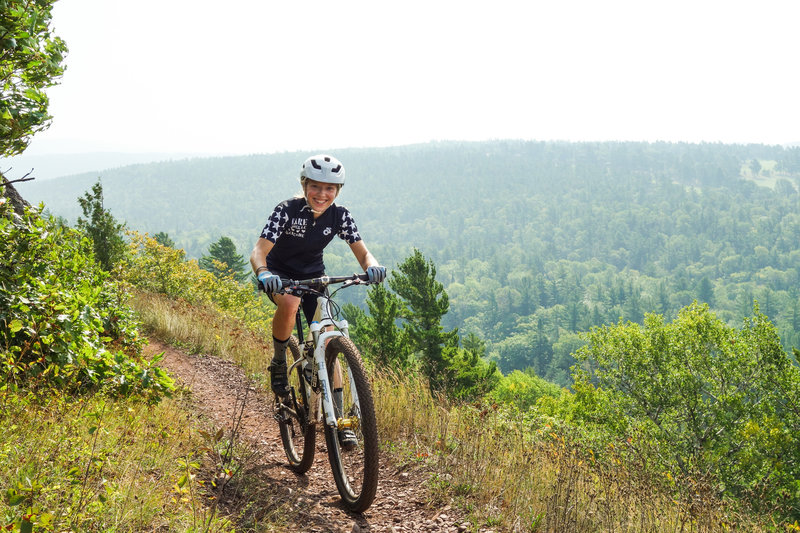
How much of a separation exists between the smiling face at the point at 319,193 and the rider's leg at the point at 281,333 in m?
0.79

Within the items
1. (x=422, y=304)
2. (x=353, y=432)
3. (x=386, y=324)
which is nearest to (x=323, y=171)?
(x=353, y=432)

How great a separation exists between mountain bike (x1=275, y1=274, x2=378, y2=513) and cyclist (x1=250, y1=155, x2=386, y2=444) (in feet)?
0.68

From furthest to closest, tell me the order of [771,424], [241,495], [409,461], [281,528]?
[771,424]
[409,461]
[241,495]
[281,528]

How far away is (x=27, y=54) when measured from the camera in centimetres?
388

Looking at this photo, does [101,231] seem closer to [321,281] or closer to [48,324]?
[48,324]

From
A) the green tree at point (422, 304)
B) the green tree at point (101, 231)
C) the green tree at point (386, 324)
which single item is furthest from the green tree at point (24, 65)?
the green tree at point (422, 304)

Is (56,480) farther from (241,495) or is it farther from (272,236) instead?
(272,236)

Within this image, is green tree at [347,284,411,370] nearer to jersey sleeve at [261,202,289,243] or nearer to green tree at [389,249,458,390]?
green tree at [389,249,458,390]

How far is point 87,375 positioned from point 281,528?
2.25m

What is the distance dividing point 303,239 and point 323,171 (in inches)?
25.8

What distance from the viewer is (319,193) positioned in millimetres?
4094

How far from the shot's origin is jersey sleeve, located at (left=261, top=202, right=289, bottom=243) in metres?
4.11

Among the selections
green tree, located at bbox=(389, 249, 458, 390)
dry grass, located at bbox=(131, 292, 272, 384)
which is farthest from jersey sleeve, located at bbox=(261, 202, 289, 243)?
green tree, located at bbox=(389, 249, 458, 390)

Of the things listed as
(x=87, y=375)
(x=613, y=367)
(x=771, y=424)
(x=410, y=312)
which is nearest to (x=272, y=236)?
(x=87, y=375)
